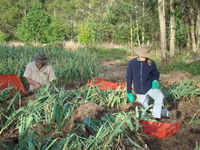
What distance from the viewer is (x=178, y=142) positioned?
379 cm

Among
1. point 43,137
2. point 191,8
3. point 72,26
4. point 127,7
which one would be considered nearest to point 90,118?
point 43,137

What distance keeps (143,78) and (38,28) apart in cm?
2241

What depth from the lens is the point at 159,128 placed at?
158 inches

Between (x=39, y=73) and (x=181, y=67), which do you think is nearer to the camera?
(x=39, y=73)

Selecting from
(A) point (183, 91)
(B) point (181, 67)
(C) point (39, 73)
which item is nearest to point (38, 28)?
(B) point (181, 67)

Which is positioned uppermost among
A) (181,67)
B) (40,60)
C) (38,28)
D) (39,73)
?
(38,28)

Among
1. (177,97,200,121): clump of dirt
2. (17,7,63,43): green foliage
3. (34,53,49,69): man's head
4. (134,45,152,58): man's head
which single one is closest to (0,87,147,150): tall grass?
(134,45,152,58): man's head

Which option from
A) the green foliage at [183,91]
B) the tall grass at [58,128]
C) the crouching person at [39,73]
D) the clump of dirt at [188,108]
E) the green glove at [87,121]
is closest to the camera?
the tall grass at [58,128]

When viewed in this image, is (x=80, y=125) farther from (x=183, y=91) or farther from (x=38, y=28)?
(x=38, y=28)

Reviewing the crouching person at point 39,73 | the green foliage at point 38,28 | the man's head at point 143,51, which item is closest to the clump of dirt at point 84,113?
the man's head at point 143,51

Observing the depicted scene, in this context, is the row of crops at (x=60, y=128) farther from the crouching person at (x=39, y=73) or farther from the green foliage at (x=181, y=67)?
the green foliage at (x=181, y=67)

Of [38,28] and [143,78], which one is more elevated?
[38,28]

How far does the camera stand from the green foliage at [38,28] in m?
26.2

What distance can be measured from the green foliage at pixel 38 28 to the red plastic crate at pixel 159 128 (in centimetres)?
2286
